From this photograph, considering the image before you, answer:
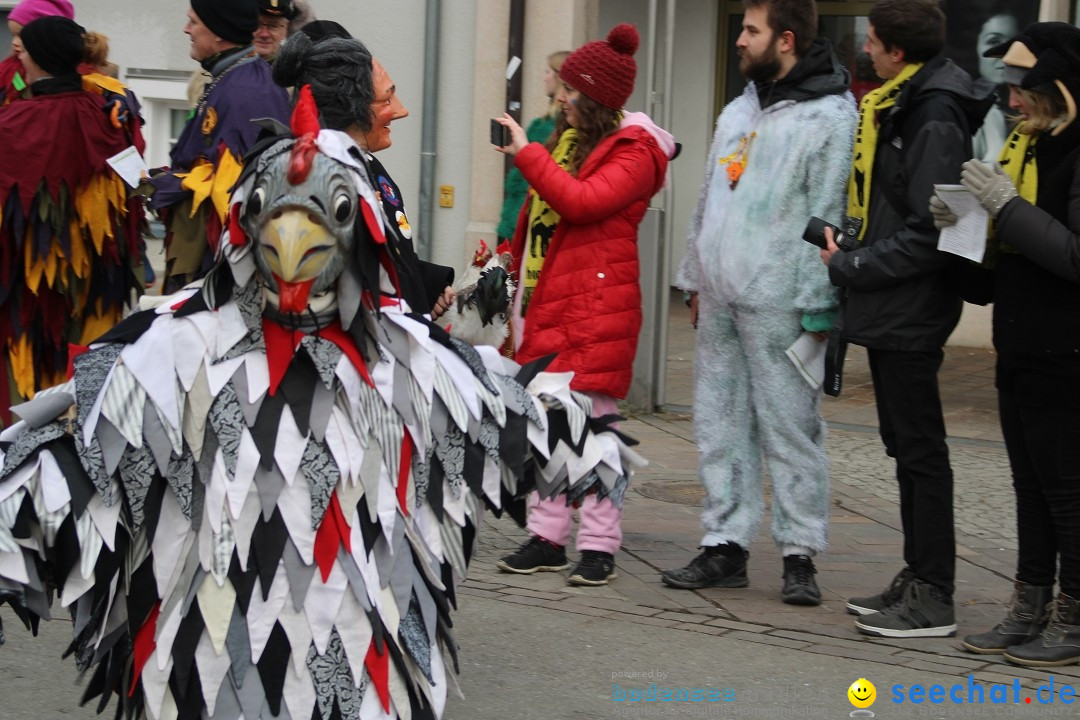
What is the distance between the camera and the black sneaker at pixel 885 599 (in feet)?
16.5

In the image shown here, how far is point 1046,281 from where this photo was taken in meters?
4.54

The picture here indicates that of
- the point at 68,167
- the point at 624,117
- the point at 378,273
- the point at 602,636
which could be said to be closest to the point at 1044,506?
the point at 602,636

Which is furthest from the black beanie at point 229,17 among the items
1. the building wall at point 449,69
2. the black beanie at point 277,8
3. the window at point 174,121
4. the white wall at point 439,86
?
the window at point 174,121

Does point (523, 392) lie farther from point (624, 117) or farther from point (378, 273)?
point (624, 117)

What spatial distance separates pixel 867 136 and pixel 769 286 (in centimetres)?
62

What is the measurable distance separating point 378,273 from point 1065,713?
8.29 ft

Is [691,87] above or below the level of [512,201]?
above

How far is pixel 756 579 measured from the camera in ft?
18.5

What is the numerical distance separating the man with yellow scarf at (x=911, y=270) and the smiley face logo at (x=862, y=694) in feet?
1.74

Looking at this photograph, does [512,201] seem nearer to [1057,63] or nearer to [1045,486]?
[1057,63]

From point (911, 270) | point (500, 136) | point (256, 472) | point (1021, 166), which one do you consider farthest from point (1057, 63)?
point (256, 472)

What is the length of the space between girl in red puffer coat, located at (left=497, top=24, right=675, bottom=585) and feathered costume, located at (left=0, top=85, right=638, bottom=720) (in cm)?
225

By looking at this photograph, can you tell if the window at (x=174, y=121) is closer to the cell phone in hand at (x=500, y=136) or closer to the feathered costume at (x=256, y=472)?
the cell phone in hand at (x=500, y=136)

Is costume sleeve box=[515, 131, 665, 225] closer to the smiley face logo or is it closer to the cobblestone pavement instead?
the cobblestone pavement
